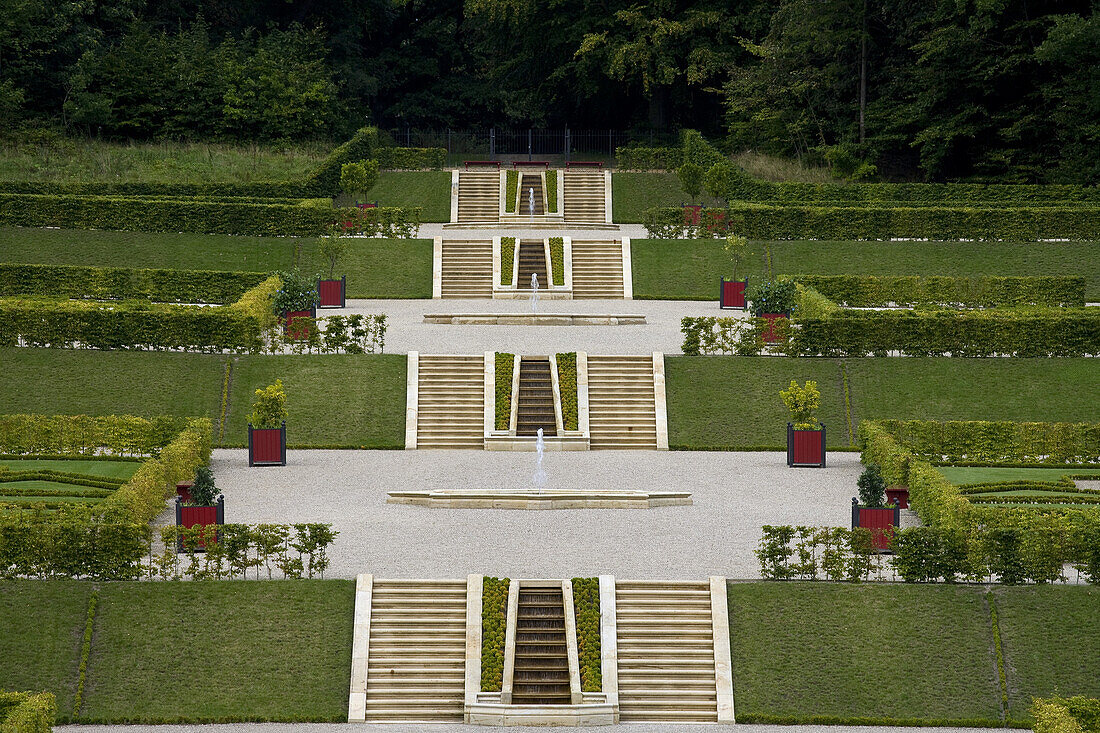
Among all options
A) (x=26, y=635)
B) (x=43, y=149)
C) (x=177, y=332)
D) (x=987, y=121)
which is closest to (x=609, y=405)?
(x=177, y=332)

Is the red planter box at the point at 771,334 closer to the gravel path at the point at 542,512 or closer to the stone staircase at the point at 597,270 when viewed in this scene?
the gravel path at the point at 542,512

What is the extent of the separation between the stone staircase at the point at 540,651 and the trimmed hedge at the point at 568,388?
11.2 m

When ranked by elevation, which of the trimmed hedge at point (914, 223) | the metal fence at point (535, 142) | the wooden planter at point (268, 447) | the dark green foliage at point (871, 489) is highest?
the metal fence at point (535, 142)

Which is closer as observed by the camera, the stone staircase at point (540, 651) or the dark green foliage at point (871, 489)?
the stone staircase at point (540, 651)

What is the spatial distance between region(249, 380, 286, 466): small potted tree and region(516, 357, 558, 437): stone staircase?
5.69 metres

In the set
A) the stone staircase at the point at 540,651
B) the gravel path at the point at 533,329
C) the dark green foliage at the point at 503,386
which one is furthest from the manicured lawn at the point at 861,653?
the gravel path at the point at 533,329

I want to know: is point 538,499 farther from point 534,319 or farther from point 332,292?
point 332,292

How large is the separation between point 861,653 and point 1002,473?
9220 mm

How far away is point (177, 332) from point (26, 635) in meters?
15.5

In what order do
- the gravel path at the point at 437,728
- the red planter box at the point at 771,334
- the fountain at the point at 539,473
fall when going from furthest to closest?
the red planter box at the point at 771,334 < the fountain at the point at 539,473 < the gravel path at the point at 437,728

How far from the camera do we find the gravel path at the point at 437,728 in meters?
21.4

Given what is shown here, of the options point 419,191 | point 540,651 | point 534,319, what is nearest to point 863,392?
point 534,319

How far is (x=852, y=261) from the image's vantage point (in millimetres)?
49094

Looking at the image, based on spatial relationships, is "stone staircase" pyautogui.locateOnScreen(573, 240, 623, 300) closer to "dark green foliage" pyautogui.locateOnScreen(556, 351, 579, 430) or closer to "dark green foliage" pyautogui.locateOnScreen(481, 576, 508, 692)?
"dark green foliage" pyautogui.locateOnScreen(556, 351, 579, 430)
